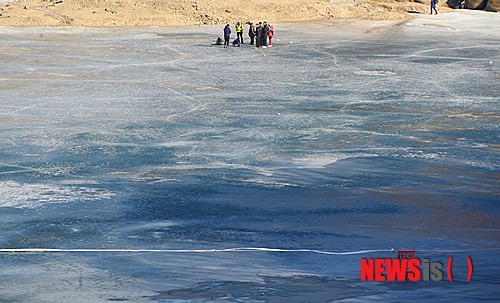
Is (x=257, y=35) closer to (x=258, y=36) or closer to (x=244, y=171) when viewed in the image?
(x=258, y=36)

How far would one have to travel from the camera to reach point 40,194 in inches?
759

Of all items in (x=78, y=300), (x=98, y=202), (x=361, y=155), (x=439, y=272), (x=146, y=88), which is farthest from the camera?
(x=146, y=88)

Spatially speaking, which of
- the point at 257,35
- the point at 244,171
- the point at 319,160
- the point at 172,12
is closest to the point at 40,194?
the point at 244,171

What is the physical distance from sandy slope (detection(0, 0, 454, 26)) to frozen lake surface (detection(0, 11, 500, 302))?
431 inches

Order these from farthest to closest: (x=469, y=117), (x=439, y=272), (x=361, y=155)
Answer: (x=469, y=117)
(x=361, y=155)
(x=439, y=272)

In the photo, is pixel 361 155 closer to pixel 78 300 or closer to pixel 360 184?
pixel 360 184

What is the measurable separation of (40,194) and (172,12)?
117ft

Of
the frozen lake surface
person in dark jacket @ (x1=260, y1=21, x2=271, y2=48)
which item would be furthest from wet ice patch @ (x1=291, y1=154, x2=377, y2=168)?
person in dark jacket @ (x1=260, y1=21, x2=271, y2=48)

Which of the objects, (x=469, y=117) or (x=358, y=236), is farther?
(x=469, y=117)

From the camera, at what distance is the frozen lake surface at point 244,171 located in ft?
46.4

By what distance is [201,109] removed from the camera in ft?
96.2

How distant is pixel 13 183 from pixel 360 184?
24.6 feet

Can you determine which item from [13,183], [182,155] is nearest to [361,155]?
[182,155]

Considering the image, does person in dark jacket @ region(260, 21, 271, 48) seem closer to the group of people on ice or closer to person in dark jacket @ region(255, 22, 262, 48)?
the group of people on ice
